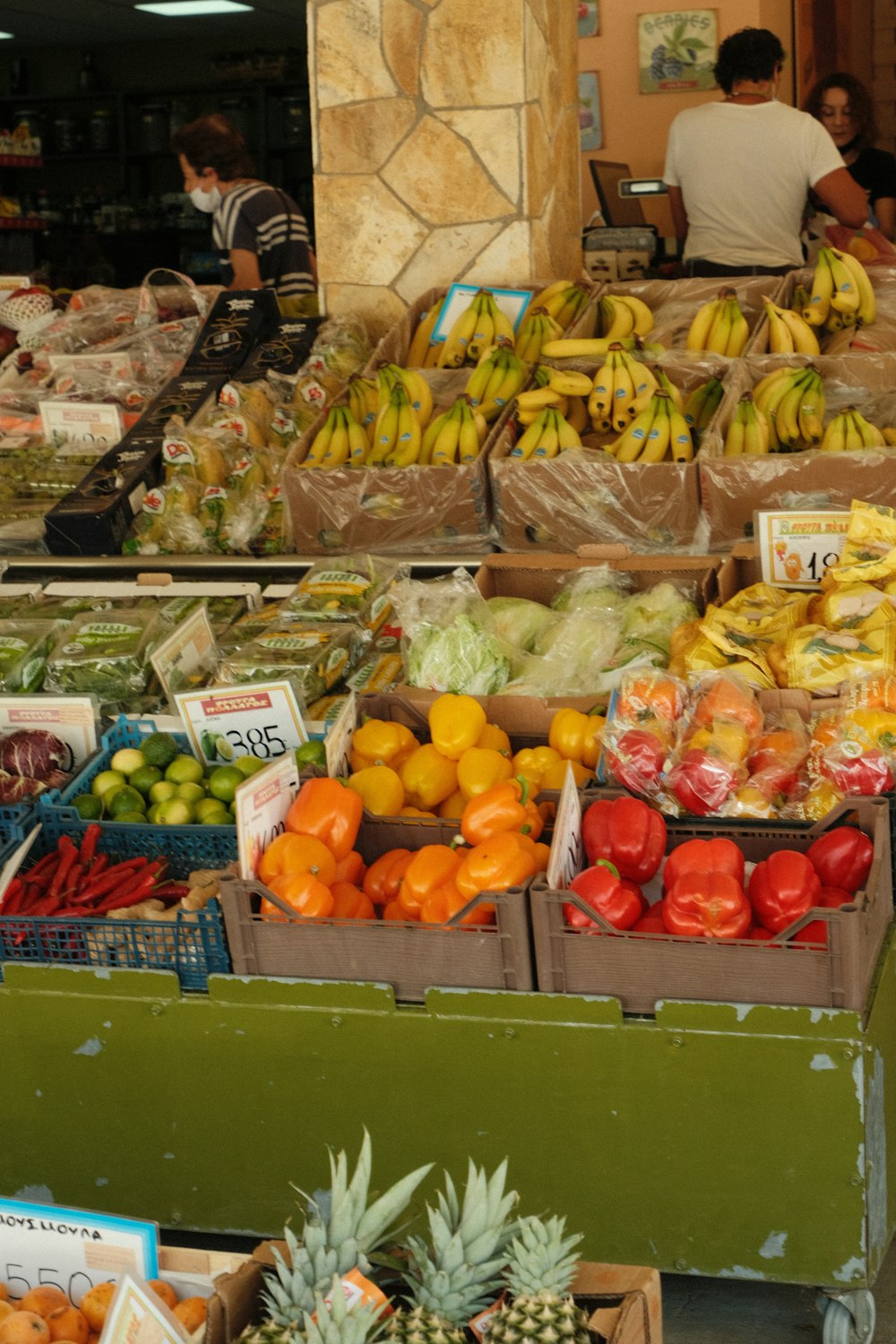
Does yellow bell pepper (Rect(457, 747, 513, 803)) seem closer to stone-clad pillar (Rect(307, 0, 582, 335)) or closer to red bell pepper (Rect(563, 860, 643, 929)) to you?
red bell pepper (Rect(563, 860, 643, 929))

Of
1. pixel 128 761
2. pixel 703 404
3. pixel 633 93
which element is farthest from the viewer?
pixel 633 93

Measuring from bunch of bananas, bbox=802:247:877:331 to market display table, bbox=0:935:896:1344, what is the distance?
2694 mm

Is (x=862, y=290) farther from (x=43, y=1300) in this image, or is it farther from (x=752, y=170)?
(x=43, y=1300)

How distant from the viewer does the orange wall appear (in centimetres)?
855

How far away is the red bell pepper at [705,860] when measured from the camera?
2.29m

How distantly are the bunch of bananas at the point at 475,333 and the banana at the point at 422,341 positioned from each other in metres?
0.13

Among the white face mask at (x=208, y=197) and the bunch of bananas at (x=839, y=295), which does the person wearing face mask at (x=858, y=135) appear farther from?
the white face mask at (x=208, y=197)

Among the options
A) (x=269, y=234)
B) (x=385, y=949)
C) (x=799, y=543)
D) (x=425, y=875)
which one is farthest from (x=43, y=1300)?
(x=269, y=234)

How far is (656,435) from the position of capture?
12.9 ft

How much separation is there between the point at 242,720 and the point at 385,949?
2.44 feet

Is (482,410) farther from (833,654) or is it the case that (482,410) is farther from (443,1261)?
(443,1261)

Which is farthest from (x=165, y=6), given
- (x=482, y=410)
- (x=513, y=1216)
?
(x=513, y=1216)

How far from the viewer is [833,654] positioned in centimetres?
283

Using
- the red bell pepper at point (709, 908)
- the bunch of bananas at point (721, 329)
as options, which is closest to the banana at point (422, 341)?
the bunch of bananas at point (721, 329)
